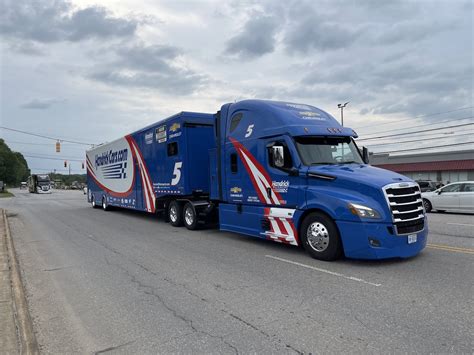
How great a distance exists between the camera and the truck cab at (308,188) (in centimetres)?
657

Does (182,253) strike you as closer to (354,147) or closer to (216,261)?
(216,261)

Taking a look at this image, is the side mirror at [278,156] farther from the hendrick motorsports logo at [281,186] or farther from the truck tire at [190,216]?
the truck tire at [190,216]

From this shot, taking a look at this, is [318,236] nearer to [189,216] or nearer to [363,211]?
[363,211]

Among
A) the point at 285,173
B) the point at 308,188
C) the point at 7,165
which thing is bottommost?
the point at 308,188

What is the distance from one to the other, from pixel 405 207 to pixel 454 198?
11.8m

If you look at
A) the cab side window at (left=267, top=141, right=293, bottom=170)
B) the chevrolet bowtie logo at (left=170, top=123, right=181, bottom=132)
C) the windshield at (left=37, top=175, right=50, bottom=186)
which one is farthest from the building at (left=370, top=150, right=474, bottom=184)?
the windshield at (left=37, top=175, right=50, bottom=186)

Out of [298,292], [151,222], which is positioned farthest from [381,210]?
[151,222]

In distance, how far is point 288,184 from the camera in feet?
26.0

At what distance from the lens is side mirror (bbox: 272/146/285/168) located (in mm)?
7914

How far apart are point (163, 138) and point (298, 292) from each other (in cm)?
902

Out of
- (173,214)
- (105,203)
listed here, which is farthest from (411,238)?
(105,203)

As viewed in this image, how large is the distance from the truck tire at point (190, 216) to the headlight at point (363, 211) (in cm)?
606

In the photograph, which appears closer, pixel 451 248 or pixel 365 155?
pixel 451 248

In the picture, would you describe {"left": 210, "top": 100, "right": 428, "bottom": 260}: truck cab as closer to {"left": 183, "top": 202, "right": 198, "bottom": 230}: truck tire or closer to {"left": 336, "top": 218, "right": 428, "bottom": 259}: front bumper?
{"left": 336, "top": 218, "right": 428, "bottom": 259}: front bumper
